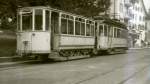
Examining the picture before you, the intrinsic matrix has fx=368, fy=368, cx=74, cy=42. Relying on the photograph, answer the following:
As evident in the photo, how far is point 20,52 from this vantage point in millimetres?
22797

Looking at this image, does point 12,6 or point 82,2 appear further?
point 82,2

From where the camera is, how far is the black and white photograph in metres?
15.8

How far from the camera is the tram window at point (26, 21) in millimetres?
22795

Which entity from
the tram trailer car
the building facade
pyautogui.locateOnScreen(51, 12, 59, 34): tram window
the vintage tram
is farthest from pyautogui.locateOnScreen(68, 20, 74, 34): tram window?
the building facade

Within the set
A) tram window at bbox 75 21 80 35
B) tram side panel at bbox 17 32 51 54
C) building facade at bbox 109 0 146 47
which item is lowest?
tram side panel at bbox 17 32 51 54

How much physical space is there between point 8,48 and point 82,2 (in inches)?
414

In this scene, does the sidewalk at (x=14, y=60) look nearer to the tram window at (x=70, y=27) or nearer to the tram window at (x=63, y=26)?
the tram window at (x=63, y=26)

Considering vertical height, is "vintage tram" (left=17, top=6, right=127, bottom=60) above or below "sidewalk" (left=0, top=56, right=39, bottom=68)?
above

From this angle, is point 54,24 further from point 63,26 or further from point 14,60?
point 14,60

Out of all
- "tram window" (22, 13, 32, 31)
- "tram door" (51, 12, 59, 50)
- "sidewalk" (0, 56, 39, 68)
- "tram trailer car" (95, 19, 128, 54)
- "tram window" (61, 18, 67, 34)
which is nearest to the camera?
"sidewalk" (0, 56, 39, 68)

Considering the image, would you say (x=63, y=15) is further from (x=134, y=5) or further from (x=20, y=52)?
(x=134, y=5)

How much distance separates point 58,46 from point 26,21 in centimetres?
256

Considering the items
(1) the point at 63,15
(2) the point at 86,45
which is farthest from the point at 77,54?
(1) the point at 63,15

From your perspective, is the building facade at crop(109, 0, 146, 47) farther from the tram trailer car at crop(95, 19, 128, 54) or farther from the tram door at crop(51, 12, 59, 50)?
the tram door at crop(51, 12, 59, 50)
